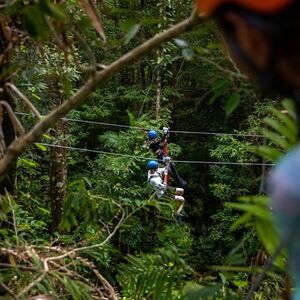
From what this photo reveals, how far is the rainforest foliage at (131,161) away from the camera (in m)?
1.01

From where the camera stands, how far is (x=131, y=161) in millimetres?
6082

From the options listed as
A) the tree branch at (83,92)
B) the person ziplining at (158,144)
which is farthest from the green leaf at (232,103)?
the person ziplining at (158,144)

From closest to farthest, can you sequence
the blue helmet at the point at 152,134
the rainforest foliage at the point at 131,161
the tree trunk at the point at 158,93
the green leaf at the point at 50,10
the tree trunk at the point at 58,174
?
the green leaf at the point at 50,10 < the rainforest foliage at the point at 131,161 < the tree trunk at the point at 58,174 < the blue helmet at the point at 152,134 < the tree trunk at the point at 158,93

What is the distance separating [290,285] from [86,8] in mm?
610

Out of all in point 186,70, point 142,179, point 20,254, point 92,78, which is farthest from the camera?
point 186,70

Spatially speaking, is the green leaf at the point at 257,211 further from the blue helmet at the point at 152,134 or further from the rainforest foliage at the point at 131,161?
the blue helmet at the point at 152,134

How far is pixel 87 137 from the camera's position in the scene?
8.06m

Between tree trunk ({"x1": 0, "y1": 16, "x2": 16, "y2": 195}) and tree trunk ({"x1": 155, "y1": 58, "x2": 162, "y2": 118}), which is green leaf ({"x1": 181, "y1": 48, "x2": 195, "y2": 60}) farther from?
tree trunk ({"x1": 155, "y1": 58, "x2": 162, "y2": 118})

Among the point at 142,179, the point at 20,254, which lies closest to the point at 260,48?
the point at 20,254

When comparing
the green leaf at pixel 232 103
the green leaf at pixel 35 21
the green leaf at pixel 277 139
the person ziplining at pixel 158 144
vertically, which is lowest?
the person ziplining at pixel 158 144

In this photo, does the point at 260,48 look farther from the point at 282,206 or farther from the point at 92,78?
the point at 92,78

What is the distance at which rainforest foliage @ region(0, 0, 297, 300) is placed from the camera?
3.32 ft

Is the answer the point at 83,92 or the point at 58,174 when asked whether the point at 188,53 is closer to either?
the point at 83,92

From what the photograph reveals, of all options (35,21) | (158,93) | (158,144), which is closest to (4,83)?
(35,21)
